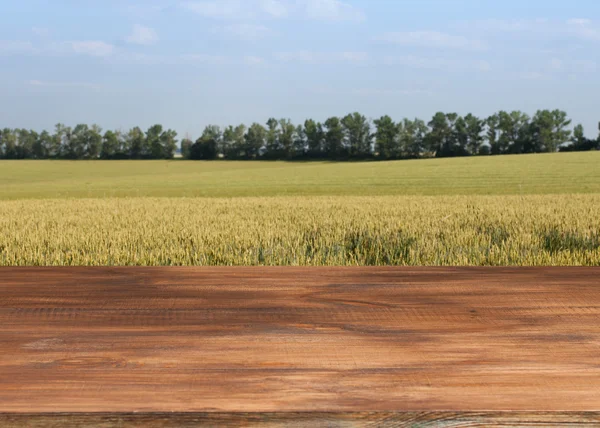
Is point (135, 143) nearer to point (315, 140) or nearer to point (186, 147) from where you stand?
point (186, 147)

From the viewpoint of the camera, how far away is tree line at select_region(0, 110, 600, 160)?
73.1 meters

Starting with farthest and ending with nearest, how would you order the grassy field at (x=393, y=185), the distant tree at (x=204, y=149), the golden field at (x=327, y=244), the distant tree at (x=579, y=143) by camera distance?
the distant tree at (x=204, y=149)
the distant tree at (x=579, y=143)
the grassy field at (x=393, y=185)
the golden field at (x=327, y=244)

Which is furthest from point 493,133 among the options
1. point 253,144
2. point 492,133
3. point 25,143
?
point 25,143

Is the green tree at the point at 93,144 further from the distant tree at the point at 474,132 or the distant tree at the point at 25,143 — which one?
the distant tree at the point at 474,132

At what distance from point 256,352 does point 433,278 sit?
31.1 inches

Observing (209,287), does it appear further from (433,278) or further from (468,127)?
(468,127)

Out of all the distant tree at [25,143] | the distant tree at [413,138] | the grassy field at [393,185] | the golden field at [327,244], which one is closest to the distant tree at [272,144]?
the distant tree at [413,138]

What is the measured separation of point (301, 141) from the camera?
7662 centimetres

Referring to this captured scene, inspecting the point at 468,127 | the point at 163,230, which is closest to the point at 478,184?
the point at 163,230

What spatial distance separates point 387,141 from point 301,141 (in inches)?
414

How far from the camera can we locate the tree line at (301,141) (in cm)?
7312

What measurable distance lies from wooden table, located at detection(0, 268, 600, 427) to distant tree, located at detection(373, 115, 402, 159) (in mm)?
72674

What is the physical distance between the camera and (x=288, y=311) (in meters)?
1.45

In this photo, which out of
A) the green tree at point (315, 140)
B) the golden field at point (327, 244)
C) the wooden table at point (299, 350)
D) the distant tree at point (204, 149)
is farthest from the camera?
the green tree at point (315, 140)
